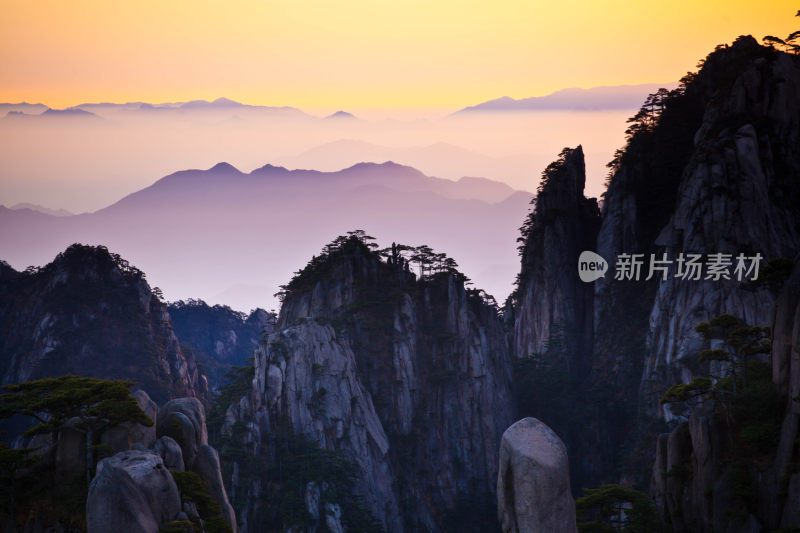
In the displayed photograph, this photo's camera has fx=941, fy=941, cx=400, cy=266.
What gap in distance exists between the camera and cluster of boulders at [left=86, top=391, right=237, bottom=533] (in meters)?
32.4

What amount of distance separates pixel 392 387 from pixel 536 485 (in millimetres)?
54984

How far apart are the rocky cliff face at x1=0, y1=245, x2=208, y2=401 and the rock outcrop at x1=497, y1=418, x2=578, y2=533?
71430 mm

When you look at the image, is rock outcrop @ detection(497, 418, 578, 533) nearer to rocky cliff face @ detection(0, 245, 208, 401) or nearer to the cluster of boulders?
the cluster of boulders

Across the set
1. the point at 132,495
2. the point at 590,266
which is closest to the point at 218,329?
the point at 590,266

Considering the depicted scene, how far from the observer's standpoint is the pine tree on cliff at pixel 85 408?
3856 cm

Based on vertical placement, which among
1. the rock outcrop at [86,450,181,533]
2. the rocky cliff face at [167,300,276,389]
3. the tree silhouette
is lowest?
the rock outcrop at [86,450,181,533]

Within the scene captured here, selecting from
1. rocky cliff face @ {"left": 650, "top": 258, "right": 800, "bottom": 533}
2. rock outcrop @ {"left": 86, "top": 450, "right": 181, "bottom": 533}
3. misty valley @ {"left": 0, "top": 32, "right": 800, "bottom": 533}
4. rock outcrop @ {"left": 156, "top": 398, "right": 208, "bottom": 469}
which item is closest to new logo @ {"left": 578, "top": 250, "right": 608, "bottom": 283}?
misty valley @ {"left": 0, "top": 32, "right": 800, "bottom": 533}

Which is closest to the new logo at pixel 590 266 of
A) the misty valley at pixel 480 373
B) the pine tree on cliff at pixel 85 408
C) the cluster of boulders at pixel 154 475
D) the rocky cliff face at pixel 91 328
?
the misty valley at pixel 480 373

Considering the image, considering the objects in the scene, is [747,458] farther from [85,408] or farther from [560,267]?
[560,267]

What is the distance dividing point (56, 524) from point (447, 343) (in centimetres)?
5309

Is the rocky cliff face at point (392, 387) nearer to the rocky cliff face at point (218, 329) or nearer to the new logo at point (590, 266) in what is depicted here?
the new logo at point (590, 266)

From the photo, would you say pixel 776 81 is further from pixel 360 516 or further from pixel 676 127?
pixel 360 516

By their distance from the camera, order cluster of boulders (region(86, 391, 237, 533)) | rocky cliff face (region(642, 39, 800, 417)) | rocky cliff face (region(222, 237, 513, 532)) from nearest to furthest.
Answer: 1. cluster of boulders (region(86, 391, 237, 533))
2. rocky cliff face (region(642, 39, 800, 417))
3. rocky cliff face (region(222, 237, 513, 532))

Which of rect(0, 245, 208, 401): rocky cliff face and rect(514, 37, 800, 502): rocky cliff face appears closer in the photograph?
rect(514, 37, 800, 502): rocky cliff face
